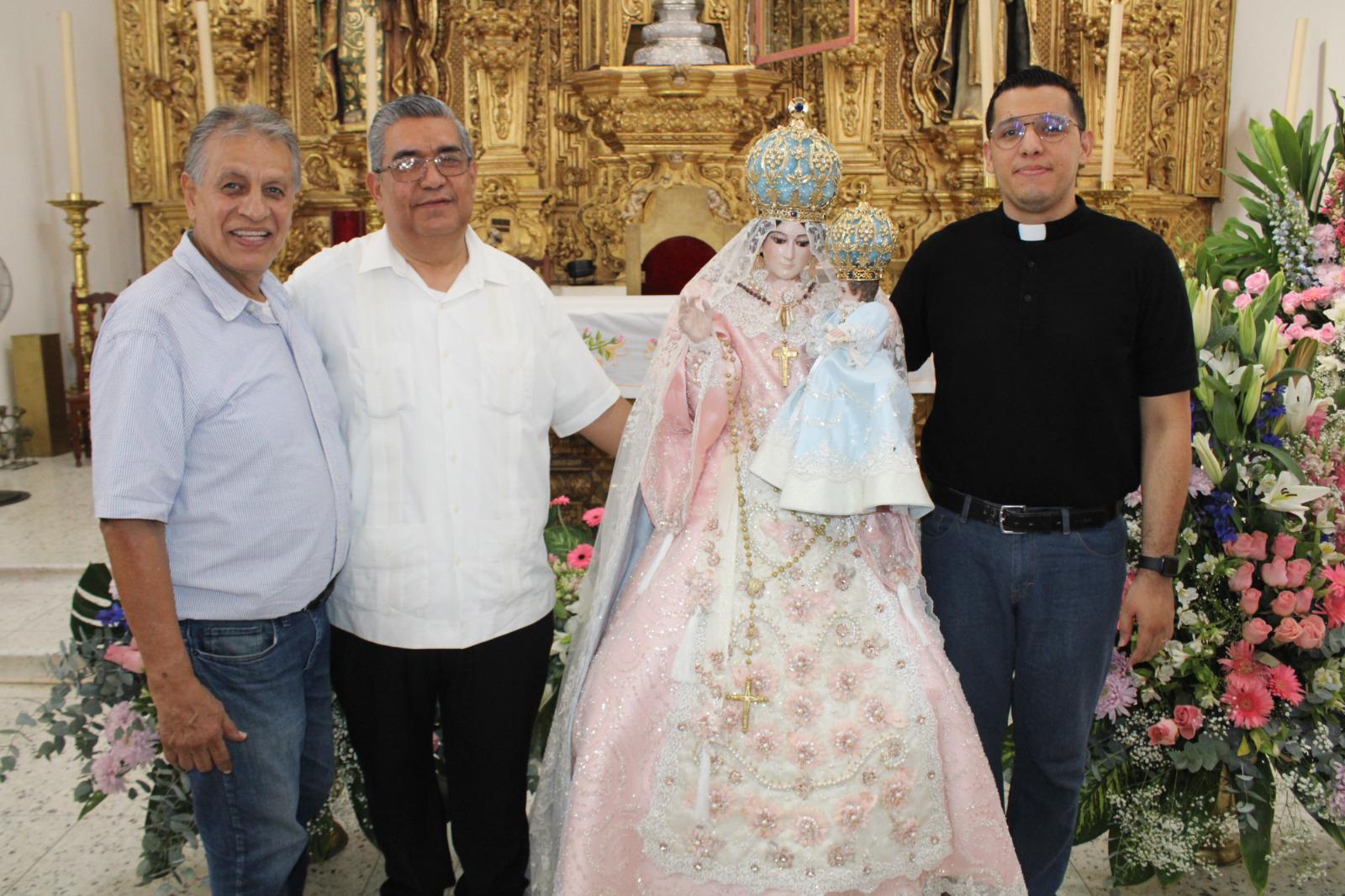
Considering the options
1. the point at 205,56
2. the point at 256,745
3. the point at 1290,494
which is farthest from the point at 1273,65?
the point at 256,745

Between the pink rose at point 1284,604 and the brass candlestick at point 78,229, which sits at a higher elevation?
the brass candlestick at point 78,229

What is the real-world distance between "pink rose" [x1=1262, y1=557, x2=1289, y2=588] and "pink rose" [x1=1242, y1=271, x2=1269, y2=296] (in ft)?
2.59

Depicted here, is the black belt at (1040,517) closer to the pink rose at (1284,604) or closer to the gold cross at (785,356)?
the gold cross at (785,356)

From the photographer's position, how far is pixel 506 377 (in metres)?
2.21

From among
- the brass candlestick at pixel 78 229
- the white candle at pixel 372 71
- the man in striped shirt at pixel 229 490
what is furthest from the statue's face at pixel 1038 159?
the brass candlestick at pixel 78 229

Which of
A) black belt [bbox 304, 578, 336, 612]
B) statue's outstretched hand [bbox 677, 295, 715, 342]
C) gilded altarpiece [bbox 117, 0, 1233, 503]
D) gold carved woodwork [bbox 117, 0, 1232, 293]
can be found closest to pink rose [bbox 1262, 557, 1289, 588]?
statue's outstretched hand [bbox 677, 295, 715, 342]

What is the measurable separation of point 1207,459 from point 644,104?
3.96 meters

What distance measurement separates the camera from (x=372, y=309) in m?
2.18

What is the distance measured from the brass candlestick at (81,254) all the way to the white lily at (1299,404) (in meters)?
5.60

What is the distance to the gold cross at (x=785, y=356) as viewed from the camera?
2.28 meters

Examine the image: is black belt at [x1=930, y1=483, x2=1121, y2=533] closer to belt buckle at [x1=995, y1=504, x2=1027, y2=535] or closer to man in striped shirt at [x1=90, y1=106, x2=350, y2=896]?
belt buckle at [x1=995, y1=504, x2=1027, y2=535]

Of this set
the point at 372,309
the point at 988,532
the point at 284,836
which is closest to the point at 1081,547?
the point at 988,532

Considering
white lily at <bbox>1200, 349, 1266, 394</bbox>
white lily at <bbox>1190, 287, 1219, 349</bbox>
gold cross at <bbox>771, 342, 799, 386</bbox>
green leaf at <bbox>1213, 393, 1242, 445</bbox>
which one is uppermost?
white lily at <bbox>1190, 287, 1219, 349</bbox>

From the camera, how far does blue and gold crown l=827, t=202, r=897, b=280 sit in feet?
7.09
